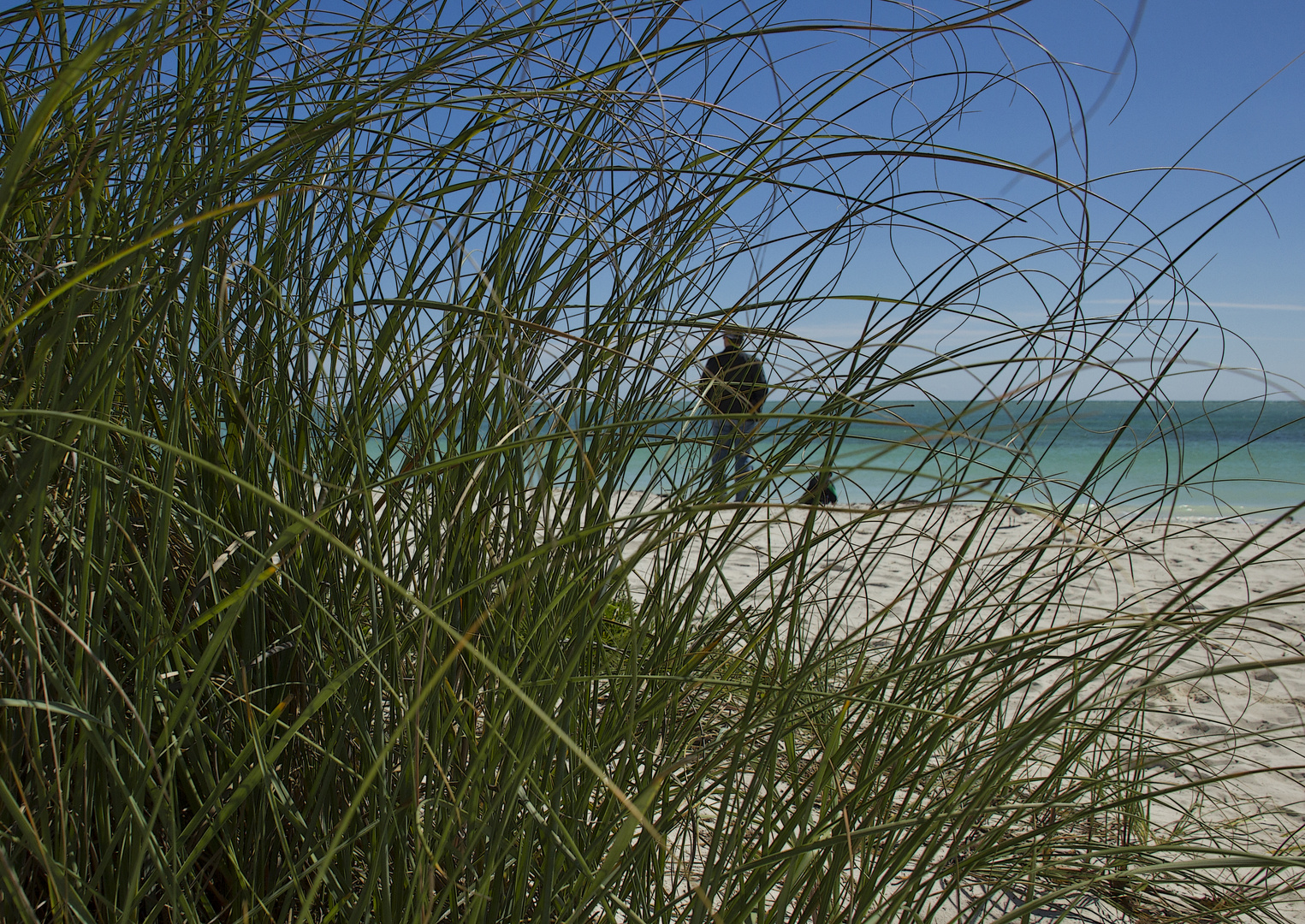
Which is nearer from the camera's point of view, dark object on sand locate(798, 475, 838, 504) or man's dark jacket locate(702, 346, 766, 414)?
dark object on sand locate(798, 475, 838, 504)

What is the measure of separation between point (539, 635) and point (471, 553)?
A: 111mm

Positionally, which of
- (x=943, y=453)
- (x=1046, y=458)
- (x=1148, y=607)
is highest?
(x=1046, y=458)

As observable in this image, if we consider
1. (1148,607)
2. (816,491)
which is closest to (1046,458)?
(1148,607)

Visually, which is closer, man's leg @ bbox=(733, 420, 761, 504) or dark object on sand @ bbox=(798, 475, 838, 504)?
dark object on sand @ bbox=(798, 475, 838, 504)

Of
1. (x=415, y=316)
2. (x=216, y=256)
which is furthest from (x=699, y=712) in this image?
(x=216, y=256)

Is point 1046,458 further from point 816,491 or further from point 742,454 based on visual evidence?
point 816,491

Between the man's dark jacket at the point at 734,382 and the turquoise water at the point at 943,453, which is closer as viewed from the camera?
the turquoise water at the point at 943,453

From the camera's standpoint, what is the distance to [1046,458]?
502 cm

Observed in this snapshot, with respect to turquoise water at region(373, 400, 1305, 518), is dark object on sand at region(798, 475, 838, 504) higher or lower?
lower

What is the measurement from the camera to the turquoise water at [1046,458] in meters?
0.71

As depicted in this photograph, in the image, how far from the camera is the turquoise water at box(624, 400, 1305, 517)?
2.33 feet

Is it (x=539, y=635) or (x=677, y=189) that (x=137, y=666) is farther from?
(x=677, y=189)

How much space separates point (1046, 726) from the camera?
653 millimetres

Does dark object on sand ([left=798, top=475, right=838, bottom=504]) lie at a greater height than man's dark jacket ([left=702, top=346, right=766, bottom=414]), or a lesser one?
lesser
